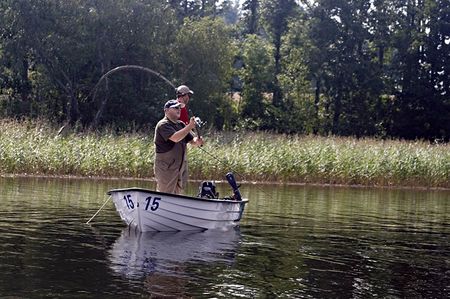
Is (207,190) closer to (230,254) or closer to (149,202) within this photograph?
(149,202)

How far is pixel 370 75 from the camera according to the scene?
2117 inches

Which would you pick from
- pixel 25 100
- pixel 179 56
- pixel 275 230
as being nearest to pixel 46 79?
pixel 25 100

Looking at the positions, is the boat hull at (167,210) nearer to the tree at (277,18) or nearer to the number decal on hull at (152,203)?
the number decal on hull at (152,203)

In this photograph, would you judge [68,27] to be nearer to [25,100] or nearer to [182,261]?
[25,100]

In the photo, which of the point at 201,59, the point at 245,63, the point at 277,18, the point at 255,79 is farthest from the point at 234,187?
the point at 277,18

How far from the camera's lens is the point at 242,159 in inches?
1057

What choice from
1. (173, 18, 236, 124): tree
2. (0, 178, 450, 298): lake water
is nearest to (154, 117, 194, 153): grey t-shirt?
(0, 178, 450, 298): lake water

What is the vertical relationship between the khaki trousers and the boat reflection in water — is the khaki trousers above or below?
above

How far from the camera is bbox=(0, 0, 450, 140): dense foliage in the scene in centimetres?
4197

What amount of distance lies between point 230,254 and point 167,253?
2.91 ft

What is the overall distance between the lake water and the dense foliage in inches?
937

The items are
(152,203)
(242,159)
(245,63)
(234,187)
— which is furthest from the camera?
(245,63)

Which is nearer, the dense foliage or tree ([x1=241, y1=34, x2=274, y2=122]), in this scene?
the dense foliage

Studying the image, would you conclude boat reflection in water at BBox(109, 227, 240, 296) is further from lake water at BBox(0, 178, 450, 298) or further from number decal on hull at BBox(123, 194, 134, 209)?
number decal on hull at BBox(123, 194, 134, 209)
